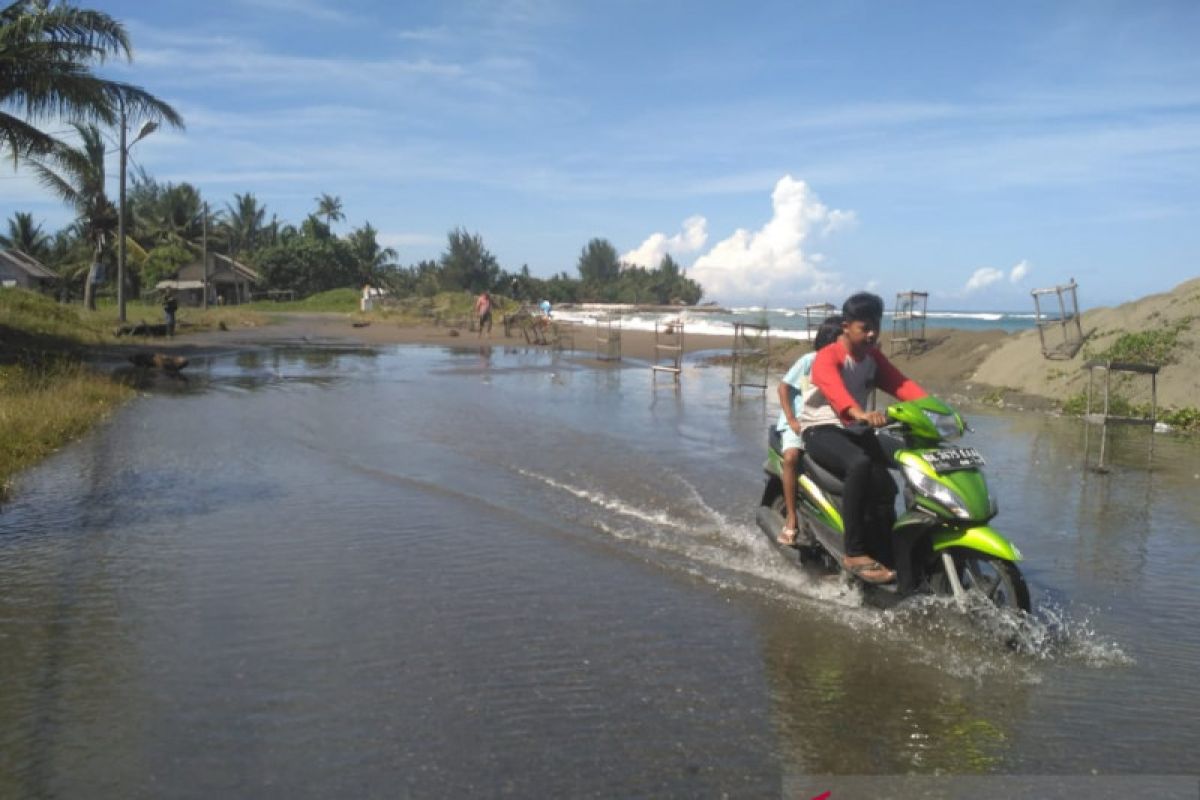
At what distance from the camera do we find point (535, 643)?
5.02 metres

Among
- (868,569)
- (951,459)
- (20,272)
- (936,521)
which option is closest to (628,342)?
(868,569)

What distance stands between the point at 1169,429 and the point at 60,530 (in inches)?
557

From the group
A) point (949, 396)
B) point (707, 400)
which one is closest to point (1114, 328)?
point (949, 396)

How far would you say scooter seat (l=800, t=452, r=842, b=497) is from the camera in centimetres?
566

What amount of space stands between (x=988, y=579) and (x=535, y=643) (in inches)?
96.5

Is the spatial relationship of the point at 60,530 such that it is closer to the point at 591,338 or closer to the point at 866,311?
the point at 866,311

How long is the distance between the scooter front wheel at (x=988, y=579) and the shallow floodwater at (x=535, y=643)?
120 mm

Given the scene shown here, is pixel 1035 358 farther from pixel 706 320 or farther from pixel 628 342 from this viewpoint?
pixel 706 320

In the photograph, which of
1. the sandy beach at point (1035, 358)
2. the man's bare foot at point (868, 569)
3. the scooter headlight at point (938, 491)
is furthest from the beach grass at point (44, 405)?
the sandy beach at point (1035, 358)

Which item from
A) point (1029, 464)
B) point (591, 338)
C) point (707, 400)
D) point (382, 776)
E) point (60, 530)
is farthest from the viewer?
point (591, 338)

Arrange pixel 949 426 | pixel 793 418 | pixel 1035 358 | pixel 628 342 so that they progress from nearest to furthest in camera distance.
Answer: pixel 949 426 → pixel 793 418 → pixel 1035 358 → pixel 628 342

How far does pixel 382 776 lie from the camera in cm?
358

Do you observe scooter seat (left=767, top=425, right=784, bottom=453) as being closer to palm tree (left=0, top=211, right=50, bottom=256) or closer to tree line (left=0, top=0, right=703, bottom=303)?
tree line (left=0, top=0, right=703, bottom=303)

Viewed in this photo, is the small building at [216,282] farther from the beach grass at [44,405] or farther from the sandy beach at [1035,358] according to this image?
the beach grass at [44,405]
